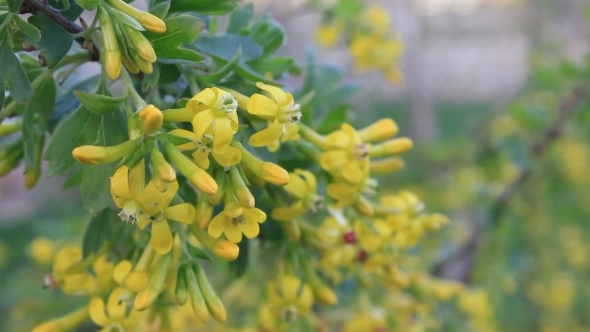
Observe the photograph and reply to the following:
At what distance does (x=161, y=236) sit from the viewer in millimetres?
592

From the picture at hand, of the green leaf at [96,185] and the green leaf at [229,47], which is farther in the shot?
the green leaf at [229,47]

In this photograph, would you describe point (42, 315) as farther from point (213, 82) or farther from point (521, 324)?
point (521, 324)

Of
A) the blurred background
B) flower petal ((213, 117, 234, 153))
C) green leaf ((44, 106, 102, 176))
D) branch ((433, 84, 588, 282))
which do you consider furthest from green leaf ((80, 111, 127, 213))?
branch ((433, 84, 588, 282))

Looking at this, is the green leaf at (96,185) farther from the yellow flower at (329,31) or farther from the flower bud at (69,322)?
the yellow flower at (329,31)

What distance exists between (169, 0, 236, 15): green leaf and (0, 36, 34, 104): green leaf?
18 cm

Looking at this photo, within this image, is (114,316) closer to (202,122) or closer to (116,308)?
(116,308)

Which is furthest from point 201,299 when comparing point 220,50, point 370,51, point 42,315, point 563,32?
point 563,32

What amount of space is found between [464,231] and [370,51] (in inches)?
40.3

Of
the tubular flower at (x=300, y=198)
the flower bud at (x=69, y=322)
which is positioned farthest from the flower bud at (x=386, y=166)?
the flower bud at (x=69, y=322)

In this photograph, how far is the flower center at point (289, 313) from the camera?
83 centimetres

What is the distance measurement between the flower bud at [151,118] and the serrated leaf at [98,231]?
21 cm

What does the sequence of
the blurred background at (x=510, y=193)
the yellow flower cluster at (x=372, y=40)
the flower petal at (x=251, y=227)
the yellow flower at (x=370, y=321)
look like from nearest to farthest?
the flower petal at (x=251, y=227), the yellow flower at (x=370, y=321), the yellow flower cluster at (x=372, y=40), the blurred background at (x=510, y=193)

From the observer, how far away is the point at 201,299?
645mm

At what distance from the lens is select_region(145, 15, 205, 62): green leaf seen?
591 mm
